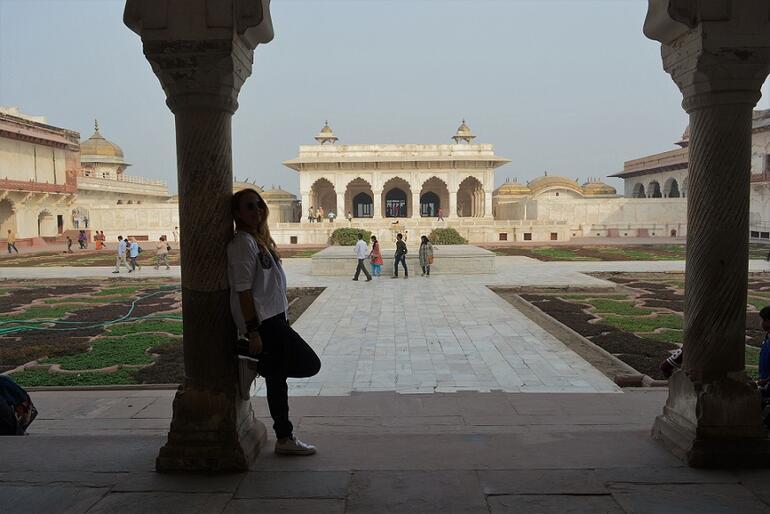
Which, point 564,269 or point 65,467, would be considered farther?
point 564,269

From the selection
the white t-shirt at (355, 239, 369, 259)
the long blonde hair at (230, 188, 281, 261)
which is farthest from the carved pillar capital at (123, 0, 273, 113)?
the white t-shirt at (355, 239, 369, 259)

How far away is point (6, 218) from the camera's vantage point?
27.6 meters

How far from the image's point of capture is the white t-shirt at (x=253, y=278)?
2.67 meters

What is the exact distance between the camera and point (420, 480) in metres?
2.46

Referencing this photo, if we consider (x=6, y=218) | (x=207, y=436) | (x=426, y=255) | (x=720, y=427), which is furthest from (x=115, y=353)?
(x=6, y=218)

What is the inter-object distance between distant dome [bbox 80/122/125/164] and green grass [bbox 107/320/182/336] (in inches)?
1625

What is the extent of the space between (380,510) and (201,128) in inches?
73.8

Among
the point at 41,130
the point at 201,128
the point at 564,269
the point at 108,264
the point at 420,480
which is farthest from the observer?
the point at 41,130

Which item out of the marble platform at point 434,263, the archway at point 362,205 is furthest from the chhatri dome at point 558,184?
the marble platform at point 434,263

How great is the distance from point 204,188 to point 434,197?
3985 centimetres

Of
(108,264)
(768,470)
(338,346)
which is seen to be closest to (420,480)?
(768,470)

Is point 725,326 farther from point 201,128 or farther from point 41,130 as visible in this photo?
point 41,130

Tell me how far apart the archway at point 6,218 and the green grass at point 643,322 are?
94.5ft

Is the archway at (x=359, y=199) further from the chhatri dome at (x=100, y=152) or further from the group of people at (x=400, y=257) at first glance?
the group of people at (x=400, y=257)
